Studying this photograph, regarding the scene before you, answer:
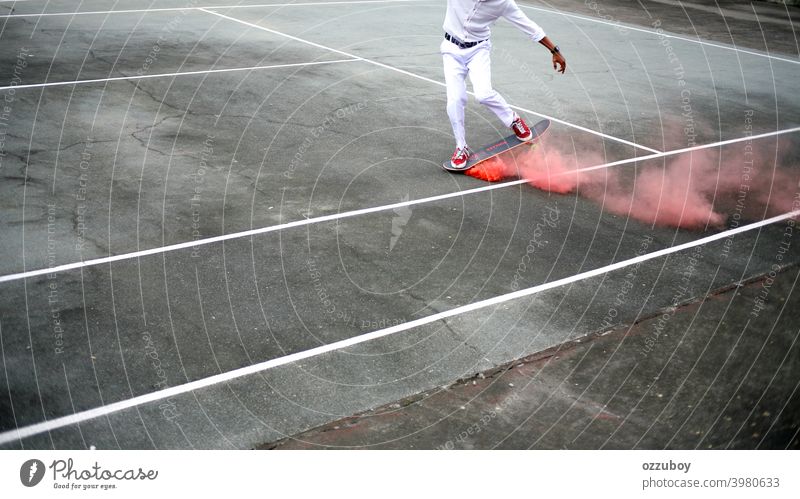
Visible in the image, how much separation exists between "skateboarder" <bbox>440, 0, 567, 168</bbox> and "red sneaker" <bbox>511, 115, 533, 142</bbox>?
8 centimetres

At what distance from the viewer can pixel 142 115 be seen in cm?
1264

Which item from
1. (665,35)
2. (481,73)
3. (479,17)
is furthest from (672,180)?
(665,35)

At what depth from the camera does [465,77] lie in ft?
33.6

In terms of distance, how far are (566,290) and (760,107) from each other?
9676 mm

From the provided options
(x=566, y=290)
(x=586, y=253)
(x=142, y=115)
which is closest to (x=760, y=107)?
(x=586, y=253)

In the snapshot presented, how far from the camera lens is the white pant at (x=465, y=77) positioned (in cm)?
1015

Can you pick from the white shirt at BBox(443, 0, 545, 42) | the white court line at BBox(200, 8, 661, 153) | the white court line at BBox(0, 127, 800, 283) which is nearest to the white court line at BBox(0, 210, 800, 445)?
the white court line at BBox(0, 127, 800, 283)

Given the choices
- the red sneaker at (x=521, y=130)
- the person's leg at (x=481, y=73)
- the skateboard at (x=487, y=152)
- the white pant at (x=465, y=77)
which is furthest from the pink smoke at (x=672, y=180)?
the person's leg at (x=481, y=73)

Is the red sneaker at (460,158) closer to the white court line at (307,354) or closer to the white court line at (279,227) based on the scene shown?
the white court line at (279,227)

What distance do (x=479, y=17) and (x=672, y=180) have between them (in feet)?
10.9

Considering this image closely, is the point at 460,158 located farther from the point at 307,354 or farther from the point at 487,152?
the point at 307,354

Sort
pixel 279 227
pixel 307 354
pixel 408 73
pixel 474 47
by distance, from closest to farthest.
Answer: pixel 307 354 → pixel 279 227 → pixel 474 47 → pixel 408 73

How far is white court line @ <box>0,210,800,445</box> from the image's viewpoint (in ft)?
17.5

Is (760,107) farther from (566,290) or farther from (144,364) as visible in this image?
(144,364)
